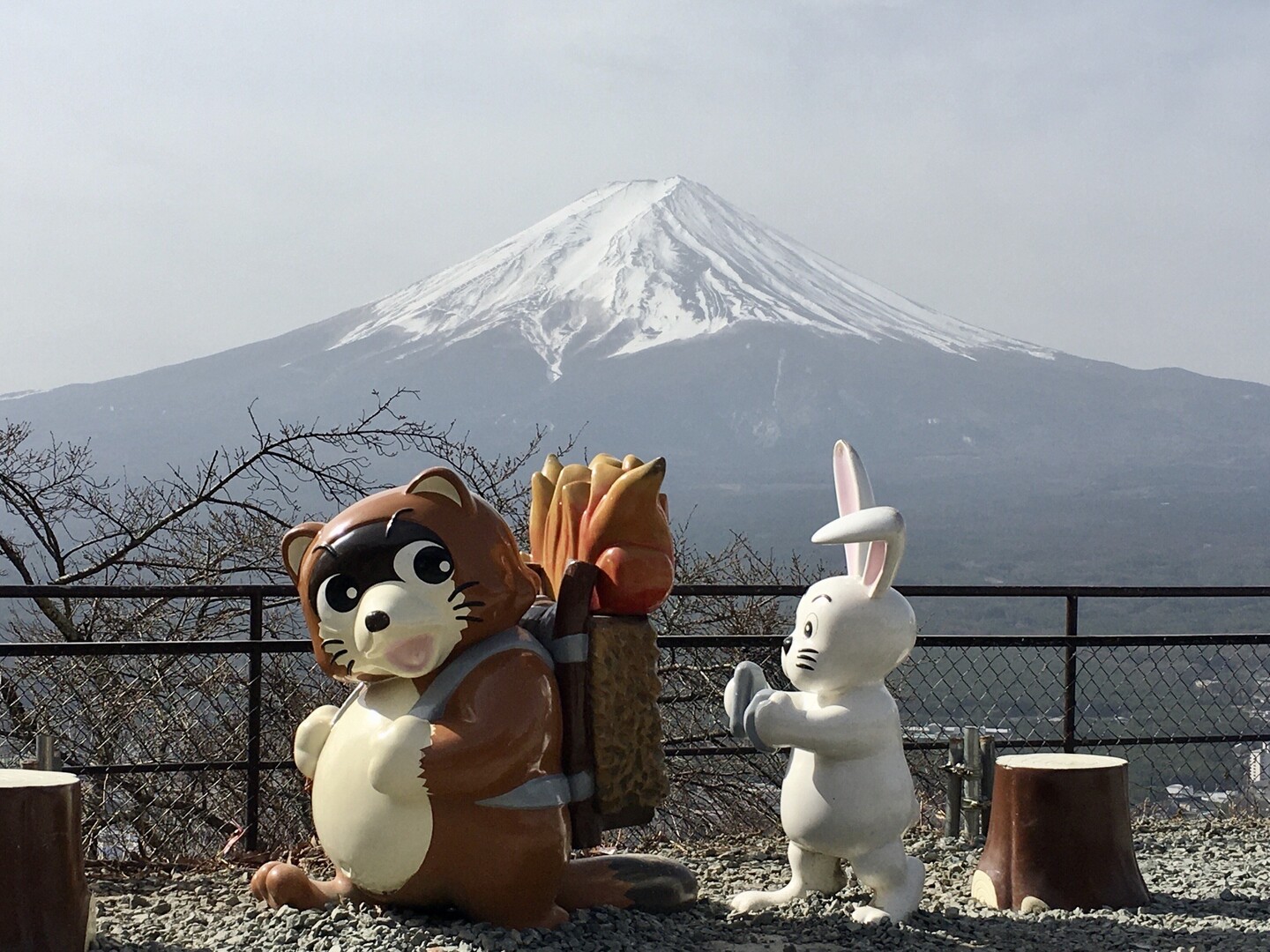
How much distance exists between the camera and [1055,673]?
6598mm

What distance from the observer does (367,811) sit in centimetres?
418

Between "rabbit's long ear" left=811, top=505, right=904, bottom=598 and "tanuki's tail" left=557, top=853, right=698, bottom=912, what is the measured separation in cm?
115

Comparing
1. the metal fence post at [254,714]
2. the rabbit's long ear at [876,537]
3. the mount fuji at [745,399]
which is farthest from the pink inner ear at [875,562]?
the mount fuji at [745,399]

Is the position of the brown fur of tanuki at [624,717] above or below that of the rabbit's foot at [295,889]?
above

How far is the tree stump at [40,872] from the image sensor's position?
3830 millimetres

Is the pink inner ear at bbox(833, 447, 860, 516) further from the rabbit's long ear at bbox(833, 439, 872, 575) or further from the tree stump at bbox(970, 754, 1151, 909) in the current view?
the tree stump at bbox(970, 754, 1151, 909)

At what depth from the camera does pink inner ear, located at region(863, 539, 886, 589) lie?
182 inches

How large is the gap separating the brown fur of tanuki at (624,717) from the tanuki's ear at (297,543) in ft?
3.06

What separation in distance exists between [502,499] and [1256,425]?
452ft

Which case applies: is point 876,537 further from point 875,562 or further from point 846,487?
point 846,487

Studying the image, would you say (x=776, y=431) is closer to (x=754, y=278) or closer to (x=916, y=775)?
(x=754, y=278)

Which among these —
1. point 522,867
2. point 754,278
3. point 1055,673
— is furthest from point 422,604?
point 754,278

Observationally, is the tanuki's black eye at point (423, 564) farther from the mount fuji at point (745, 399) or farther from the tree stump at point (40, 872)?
the mount fuji at point (745, 399)

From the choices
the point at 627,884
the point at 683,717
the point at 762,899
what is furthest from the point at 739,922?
the point at 683,717
